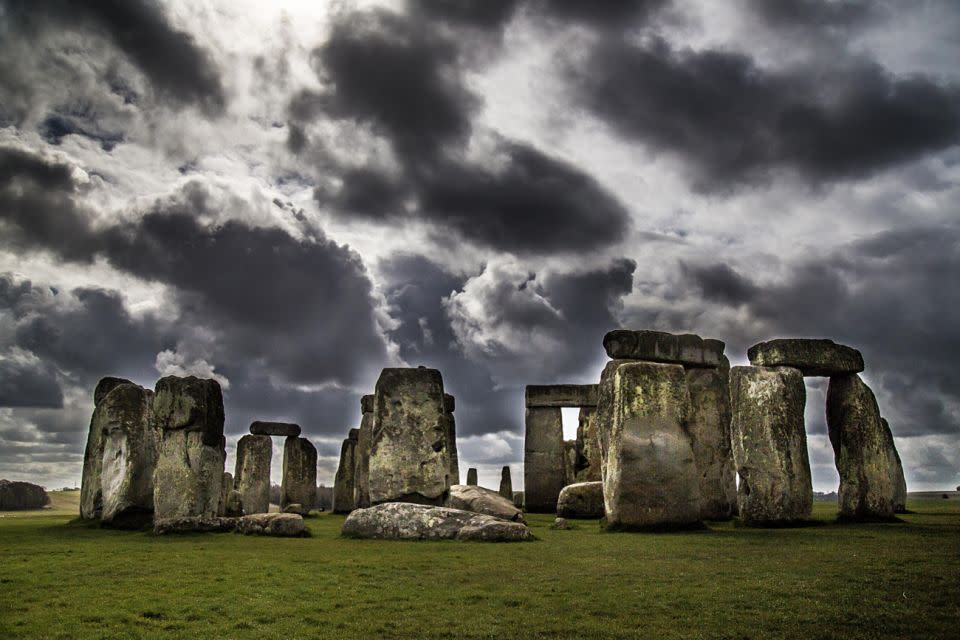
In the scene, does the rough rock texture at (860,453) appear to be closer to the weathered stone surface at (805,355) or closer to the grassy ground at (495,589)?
the weathered stone surface at (805,355)

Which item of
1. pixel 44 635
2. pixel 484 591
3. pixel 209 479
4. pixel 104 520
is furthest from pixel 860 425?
pixel 104 520

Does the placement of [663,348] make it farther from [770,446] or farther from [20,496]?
[20,496]

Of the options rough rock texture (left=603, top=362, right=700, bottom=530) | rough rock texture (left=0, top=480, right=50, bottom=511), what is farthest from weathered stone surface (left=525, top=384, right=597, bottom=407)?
rough rock texture (left=0, top=480, right=50, bottom=511)

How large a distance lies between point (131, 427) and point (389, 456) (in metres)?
5.24

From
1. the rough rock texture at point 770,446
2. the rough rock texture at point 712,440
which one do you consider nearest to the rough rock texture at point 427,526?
the rough rock texture at point 770,446

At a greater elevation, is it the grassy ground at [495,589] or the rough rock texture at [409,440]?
the rough rock texture at [409,440]

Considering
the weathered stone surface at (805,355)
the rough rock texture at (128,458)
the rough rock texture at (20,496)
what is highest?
the weathered stone surface at (805,355)

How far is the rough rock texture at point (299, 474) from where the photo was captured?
24.4 metres

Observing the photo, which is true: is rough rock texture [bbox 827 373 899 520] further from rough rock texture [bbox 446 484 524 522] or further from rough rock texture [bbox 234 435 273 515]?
rough rock texture [bbox 234 435 273 515]

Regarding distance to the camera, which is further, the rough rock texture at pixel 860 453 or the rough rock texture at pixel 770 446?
the rough rock texture at pixel 860 453

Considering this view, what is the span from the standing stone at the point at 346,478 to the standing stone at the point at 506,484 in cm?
912

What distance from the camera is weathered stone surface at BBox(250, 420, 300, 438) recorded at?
78.7 feet

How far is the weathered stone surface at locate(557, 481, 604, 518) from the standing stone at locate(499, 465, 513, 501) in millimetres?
16149

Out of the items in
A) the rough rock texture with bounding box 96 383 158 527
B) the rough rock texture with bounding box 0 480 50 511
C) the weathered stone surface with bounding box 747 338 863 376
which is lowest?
the rough rock texture with bounding box 0 480 50 511
